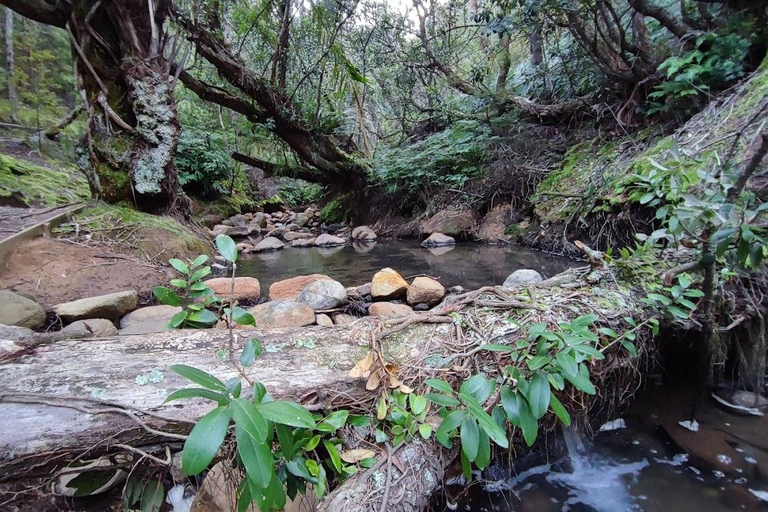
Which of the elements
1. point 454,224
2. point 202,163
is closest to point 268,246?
point 454,224

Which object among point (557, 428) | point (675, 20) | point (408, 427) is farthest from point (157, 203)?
point (675, 20)

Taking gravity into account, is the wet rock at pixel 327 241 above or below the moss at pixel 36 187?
below

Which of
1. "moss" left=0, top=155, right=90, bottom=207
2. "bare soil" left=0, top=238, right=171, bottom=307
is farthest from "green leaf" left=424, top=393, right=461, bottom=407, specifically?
"moss" left=0, top=155, right=90, bottom=207

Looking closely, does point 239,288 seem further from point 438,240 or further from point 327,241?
point 327,241

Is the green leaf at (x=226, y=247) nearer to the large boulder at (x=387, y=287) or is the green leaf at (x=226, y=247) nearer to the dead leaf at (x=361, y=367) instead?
the dead leaf at (x=361, y=367)

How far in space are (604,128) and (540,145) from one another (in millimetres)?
1015

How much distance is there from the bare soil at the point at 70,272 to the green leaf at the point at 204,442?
2.56 m

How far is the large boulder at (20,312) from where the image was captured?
6.22ft

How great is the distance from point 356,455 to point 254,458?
424 mm

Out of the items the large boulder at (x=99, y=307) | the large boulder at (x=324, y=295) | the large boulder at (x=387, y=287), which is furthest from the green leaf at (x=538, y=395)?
the large boulder at (x=99, y=307)

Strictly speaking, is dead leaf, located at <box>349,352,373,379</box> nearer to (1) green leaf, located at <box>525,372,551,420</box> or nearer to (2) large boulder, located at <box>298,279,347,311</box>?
(1) green leaf, located at <box>525,372,551,420</box>

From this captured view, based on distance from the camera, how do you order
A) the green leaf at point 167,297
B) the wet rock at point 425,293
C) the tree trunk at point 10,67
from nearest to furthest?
the green leaf at point 167,297 → the wet rock at point 425,293 → the tree trunk at point 10,67

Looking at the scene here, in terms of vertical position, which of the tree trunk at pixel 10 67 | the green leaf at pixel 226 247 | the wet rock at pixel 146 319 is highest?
the tree trunk at pixel 10 67

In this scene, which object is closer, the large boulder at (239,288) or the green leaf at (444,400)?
the green leaf at (444,400)
